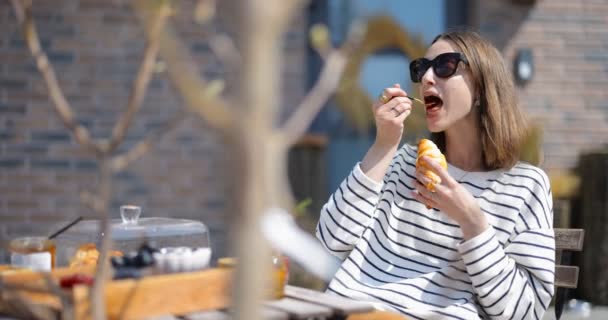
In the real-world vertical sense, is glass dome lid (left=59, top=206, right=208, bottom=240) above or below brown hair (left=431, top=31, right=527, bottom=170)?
below

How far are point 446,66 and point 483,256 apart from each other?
0.62 m

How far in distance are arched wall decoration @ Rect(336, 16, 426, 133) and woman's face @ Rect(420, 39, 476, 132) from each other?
2962mm

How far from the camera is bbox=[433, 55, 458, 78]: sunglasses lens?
252 cm

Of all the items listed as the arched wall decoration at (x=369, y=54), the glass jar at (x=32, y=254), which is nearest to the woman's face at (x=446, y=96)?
the glass jar at (x=32, y=254)

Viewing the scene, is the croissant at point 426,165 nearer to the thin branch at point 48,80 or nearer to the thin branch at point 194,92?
the thin branch at point 48,80

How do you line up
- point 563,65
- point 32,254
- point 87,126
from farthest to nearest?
1. point 563,65
2. point 87,126
3. point 32,254

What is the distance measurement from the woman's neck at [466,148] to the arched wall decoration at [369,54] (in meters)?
2.91

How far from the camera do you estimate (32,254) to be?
2.04 m

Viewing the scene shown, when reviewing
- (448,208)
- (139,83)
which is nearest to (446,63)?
(448,208)

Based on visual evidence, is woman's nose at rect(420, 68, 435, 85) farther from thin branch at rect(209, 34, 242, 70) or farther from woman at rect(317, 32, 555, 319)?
thin branch at rect(209, 34, 242, 70)

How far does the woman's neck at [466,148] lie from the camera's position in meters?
2.60

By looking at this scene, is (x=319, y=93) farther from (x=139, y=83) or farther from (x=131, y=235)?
(x=131, y=235)

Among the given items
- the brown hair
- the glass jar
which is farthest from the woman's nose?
the glass jar

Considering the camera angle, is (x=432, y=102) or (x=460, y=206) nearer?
(x=460, y=206)
